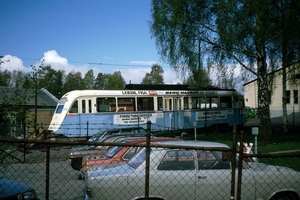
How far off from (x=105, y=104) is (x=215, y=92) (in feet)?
29.7

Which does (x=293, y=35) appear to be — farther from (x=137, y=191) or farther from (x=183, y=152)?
(x=137, y=191)

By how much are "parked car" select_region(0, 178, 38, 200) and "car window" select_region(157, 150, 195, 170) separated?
7.49ft

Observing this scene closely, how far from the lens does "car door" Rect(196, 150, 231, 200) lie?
5789mm

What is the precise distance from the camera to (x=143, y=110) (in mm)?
22859

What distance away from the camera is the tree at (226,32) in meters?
17.8

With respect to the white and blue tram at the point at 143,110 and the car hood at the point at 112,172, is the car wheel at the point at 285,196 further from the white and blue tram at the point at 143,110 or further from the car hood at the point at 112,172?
the white and blue tram at the point at 143,110

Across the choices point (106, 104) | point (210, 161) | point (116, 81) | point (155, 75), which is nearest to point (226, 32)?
point (106, 104)

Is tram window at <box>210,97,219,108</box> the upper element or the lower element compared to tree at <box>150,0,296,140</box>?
lower

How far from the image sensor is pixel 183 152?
6.23 metres

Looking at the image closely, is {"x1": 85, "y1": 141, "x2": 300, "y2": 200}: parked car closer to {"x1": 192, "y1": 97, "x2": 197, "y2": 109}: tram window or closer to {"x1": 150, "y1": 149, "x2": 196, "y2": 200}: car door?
{"x1": 150, "y1": 149, "x2": 196, "y2": 200}: car door

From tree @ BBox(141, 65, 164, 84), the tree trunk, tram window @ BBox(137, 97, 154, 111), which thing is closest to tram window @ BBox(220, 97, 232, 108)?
tram window @ BBox(137, 97, 154, 111)

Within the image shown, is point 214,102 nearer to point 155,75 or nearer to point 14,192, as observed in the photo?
point 14,192

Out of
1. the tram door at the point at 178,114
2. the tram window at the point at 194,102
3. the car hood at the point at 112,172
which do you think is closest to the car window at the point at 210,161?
the car hood at the point at 112,172

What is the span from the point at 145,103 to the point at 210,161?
17.0 m
